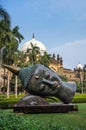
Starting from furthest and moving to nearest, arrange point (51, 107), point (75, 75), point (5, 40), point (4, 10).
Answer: point (75, 75) < point (5, 40) < point (4, 10) < point (51, 107)

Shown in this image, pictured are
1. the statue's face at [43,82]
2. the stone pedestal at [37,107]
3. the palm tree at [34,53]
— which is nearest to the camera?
the stone pedestal at [37,107]

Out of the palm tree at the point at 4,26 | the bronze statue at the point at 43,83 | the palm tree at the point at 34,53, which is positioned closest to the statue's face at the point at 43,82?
the bronze statue at the point at 43,83

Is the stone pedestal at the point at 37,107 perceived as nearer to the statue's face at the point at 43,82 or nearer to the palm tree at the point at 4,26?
the statue's face at the point at 43,82

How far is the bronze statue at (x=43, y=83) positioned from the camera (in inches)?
811

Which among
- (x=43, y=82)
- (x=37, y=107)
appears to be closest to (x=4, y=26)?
(x=43, y=82)

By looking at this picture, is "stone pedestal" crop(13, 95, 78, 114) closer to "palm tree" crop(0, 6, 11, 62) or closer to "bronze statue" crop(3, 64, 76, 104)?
"bronze statue" crop(3, 64, 76, 104)

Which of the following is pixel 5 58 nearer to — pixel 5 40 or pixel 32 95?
pixel 5 40

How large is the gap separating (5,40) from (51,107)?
20338 millimetres

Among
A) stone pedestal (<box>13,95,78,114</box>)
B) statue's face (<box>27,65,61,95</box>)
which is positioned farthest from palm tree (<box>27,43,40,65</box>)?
stone pedestal (<box>13,95,78,114</box>)

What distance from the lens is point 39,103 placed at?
67.9 ft

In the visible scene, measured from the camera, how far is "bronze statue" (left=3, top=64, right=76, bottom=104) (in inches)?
811

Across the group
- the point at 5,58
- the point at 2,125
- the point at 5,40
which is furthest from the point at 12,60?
the point at 2,125

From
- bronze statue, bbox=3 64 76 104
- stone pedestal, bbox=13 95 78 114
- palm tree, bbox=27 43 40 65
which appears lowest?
stone pedestal, bbox=13 95 78 114

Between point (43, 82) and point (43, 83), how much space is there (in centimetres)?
6
